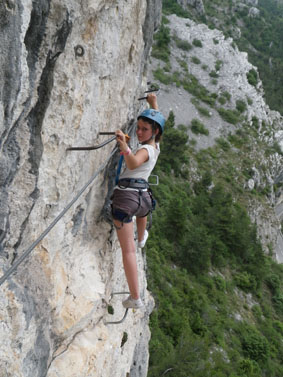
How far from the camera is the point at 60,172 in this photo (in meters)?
3.11

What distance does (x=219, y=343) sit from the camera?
17578 millimetres

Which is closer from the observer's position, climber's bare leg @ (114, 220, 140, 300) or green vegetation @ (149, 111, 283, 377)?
climber's bare leg @ (114, 220, 140, 300)

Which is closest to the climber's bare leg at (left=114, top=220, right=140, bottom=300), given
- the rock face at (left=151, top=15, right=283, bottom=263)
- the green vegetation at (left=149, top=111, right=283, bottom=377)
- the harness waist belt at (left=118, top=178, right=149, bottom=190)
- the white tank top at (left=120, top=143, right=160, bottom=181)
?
the harness waist belt at (left=118, top=178, right=149, bottom=190)

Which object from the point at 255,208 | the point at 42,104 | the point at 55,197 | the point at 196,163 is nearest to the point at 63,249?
the point at 55,197

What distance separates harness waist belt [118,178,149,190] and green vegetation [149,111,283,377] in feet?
38.1

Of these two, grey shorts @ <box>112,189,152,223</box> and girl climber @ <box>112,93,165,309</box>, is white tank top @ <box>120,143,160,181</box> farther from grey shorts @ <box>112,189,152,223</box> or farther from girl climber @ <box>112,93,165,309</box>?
grey shorts @ <box>112,189,152,223</box>

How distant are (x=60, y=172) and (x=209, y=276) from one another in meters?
21.1

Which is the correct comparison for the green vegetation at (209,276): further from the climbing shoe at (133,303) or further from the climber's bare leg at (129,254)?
the climber's bare leg at (129,254)

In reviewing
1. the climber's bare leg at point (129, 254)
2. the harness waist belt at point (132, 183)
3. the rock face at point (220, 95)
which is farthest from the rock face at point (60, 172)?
the rock face at point (220, 95)

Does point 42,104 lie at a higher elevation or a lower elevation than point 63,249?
higher

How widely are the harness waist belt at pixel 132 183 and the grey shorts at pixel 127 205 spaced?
7 cm

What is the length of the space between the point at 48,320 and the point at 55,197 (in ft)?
3.85

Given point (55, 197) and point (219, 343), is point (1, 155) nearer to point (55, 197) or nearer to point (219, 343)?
point (55, 197)

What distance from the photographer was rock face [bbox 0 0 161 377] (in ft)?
7.69
